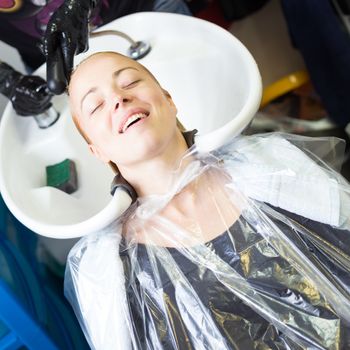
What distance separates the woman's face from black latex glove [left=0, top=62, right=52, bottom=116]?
0.27m

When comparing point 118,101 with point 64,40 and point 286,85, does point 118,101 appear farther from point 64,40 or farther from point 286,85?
point 286,85

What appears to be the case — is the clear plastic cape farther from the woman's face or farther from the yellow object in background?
the yellow object in background

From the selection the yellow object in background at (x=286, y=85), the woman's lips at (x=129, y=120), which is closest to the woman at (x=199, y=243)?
the woman's lips at (x=129, y=120)

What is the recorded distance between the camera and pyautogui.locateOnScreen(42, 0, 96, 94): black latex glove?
714 millimetres

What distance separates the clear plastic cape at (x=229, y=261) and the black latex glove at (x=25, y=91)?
36cm

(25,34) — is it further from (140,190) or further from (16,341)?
(16,341)

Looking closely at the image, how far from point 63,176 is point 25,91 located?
0.20 metres

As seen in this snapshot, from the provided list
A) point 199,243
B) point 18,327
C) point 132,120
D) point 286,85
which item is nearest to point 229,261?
point 199,243

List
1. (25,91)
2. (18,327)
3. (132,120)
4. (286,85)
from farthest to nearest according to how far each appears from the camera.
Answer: (286,85), (25,91), (18,327), (132,120)

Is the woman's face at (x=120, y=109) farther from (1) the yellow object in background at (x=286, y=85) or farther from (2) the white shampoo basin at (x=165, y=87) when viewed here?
(1) the yellow object in background at (x=286, y=85)

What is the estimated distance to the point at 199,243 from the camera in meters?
0.73

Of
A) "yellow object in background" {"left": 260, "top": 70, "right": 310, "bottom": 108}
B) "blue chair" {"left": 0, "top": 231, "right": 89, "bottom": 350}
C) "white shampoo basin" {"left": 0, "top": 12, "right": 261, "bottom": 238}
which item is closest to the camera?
"blue chair" {"left": 0, "top": 231, "right": 89, "bottom": 350}

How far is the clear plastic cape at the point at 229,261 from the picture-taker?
67 centimetres

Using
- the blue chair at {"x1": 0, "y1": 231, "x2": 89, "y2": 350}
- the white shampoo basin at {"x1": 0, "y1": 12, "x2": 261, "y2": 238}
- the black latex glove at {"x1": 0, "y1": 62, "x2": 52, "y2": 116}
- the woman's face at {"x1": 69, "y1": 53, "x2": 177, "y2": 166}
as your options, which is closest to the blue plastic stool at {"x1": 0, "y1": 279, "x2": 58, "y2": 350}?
the blue chair at {"x1": 0, "y1": 231, "x2": 89, "y2": 350}
